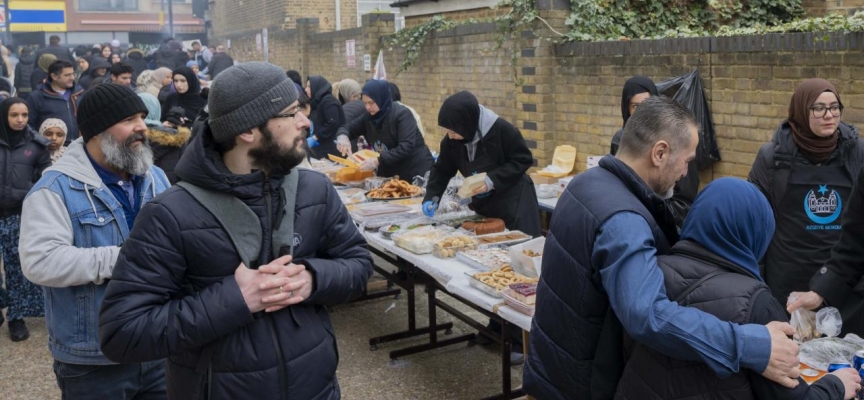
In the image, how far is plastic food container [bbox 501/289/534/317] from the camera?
3.86m

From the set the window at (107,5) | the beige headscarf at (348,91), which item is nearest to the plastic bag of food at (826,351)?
the beige headscarf at (348,91)

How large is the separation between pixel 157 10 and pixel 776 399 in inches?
1750

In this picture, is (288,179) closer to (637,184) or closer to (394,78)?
(637,184)

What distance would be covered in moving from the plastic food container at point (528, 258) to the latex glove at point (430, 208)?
138cm

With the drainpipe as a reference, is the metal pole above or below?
above

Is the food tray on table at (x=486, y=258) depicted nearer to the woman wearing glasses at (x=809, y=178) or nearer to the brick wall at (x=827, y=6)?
the woman wearing glasses at (x=809, y=178)

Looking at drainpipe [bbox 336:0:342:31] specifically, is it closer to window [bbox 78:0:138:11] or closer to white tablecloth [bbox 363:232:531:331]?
white tablecloth [bbox 363:232:531:331]

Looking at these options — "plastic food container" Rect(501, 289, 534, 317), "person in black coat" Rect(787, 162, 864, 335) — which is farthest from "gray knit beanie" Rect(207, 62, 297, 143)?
"person in black coat" Rect(787, 162, 864, 335)

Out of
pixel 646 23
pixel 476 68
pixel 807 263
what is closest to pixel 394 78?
pixel 476 68

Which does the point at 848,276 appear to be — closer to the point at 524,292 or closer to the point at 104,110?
the point at 524,292

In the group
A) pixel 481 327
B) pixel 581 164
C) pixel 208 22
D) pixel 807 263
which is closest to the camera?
pixel 807 263

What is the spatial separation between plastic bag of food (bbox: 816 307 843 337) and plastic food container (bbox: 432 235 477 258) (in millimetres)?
2245

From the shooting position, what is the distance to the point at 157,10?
139 ft

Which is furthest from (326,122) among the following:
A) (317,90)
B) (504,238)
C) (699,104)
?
(504,238)
